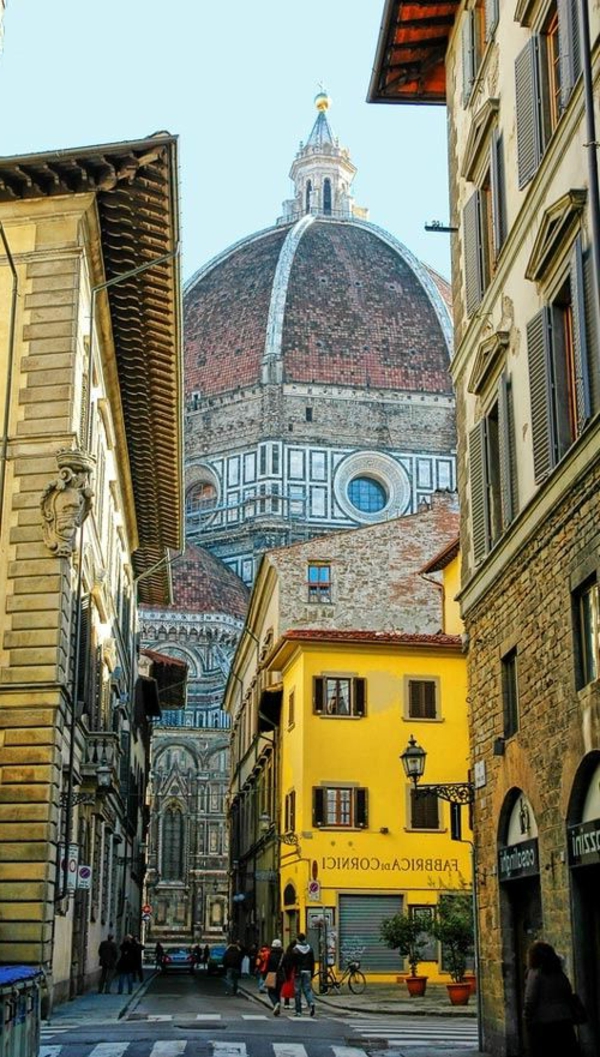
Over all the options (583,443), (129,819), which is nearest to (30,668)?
(583,443)

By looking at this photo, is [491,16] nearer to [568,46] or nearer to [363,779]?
[568,46]

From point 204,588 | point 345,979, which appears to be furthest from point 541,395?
point 204,588

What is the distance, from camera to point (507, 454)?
50.7 feet

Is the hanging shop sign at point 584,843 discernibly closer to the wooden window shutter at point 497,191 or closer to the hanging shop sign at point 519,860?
the hanging shop sign at point 519,860

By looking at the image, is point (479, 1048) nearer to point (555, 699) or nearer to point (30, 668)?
point (555, 699)

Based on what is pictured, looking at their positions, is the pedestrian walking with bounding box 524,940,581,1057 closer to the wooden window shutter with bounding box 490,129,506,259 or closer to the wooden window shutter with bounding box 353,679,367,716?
the wooden window shutter with bounding box 490,129,506,259

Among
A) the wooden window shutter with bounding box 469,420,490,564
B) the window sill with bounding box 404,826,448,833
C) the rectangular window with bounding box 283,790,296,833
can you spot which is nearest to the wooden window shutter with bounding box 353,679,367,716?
the rectangular window with bounding box 283,790,296,833

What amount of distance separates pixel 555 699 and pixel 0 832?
9.17 m

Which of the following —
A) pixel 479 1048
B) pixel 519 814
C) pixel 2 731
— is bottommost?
pixel 479 1048

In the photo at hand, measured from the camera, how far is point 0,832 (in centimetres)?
1936

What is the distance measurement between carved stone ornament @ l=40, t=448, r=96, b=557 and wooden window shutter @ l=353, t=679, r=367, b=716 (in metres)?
15.0

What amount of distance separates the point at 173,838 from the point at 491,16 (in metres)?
74.2

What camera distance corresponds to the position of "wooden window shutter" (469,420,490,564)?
16859mm

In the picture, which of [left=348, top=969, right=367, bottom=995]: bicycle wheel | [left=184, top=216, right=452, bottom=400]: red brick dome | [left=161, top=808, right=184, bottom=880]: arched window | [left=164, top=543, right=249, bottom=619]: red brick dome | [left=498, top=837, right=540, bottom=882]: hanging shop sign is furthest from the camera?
[left=184, top=216, right=452, bottom=400]: red brick dome
